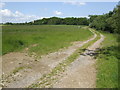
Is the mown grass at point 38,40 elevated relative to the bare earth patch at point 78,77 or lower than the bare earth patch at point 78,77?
elevated

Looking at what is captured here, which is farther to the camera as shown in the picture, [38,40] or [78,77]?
[38,40]

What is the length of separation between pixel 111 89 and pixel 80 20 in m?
152

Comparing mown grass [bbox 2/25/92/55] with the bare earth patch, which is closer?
the bare earth patch

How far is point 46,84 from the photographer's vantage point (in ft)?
27.7

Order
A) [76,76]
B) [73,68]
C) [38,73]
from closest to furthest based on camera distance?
[76,76], [38,73], [73,68]

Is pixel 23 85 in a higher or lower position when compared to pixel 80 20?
lower

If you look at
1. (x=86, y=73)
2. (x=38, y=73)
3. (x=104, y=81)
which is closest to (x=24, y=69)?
(x=38, y=73)

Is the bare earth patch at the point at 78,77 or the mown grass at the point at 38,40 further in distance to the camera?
the mown grass at the point at 38,40

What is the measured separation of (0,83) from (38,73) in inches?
107

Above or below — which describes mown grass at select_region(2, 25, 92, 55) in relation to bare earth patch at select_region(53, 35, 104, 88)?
above

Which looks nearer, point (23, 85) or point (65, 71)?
point (23, 85)

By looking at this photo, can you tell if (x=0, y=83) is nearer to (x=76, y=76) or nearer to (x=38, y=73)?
(x=38, y=73)

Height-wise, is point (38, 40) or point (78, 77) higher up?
point (38, 40)

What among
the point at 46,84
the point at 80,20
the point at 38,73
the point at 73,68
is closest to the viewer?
the point at 46,84
